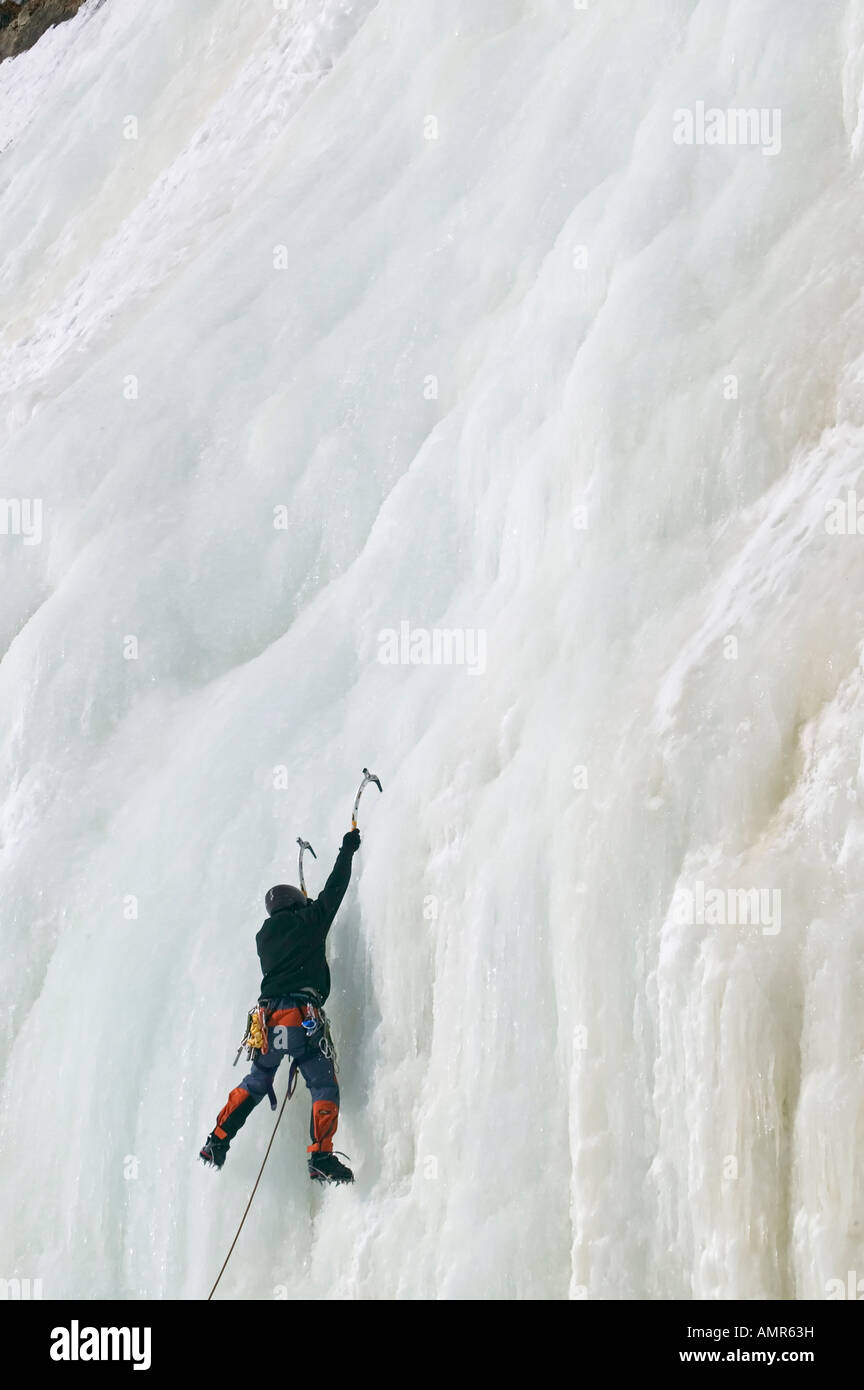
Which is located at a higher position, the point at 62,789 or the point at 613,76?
the point at 613,76

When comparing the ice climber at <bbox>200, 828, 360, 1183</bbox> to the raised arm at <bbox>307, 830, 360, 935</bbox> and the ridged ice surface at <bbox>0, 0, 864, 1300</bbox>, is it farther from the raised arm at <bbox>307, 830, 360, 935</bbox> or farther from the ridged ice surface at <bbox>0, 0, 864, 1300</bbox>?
the ridged ice surface at <bbox>0, 0, 864, 1300</bbox>

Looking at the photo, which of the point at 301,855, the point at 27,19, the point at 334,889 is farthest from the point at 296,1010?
the point at 27,19

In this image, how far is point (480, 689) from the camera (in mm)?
6113

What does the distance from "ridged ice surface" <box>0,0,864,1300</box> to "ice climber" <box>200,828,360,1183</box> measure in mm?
141

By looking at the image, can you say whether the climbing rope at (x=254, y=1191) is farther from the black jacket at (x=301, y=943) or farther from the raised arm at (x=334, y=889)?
the raised arm at (x=334, y=889)

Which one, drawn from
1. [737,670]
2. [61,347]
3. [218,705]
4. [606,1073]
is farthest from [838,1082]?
[61,347]

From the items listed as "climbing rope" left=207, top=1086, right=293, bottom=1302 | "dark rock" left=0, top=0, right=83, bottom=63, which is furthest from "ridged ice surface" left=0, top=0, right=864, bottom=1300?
"dark rock" left=0, top=0, right=83, bottom=63

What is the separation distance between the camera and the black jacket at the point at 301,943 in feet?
19.7

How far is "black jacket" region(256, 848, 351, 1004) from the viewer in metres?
6.00

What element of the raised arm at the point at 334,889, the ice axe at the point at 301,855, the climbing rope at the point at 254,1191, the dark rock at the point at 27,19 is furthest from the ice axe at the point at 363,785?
the dark rock at the point at 27,19

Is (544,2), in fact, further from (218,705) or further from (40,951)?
(40,951)

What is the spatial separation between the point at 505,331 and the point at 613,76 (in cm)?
134

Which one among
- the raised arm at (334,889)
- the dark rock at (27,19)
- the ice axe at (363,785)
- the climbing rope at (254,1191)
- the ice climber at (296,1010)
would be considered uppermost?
the dark rock at (27,19)

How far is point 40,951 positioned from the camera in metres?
7.57
